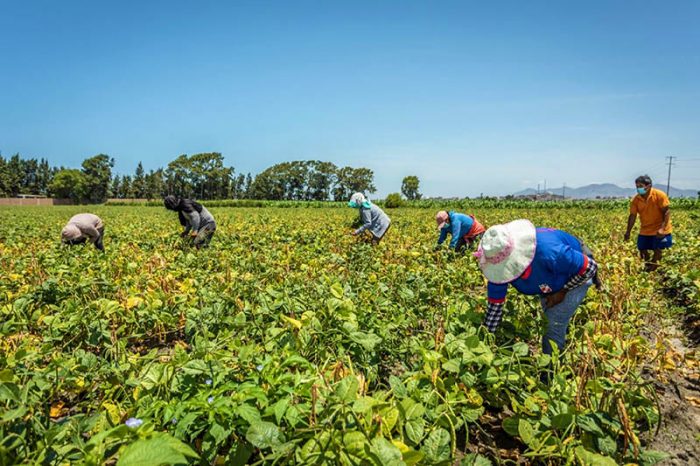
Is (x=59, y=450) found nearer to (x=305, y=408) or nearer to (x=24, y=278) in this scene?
(x=305, y=408)

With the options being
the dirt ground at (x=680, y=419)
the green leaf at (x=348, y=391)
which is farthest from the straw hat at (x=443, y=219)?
the green leaf at (x=348, y=391)

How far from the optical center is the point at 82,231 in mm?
6750

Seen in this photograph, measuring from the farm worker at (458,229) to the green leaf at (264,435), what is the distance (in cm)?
503

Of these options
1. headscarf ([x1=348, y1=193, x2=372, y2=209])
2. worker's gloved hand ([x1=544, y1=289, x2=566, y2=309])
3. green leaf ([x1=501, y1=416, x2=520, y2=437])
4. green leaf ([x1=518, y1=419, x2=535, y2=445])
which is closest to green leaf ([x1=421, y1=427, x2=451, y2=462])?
green leaf ([x1=518, y1=419, x2=535, y2=445])

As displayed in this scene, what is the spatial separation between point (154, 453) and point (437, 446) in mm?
1019

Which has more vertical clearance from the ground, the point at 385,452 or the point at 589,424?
the point at 385,452

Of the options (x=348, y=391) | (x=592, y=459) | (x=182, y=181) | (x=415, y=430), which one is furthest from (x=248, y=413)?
(x=182, y=181)

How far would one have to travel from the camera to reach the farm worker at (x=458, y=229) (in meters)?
6.34

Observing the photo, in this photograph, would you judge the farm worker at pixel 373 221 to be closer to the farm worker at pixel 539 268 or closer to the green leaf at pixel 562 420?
the farm worker at pixel 539 268

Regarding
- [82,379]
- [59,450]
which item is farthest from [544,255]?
[82,379]

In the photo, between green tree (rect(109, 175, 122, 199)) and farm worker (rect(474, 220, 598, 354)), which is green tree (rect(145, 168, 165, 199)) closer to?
green tree (rect(109, 175, 122, 199))

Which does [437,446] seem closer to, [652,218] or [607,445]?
[607,445]

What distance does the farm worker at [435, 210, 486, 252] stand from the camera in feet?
20.8

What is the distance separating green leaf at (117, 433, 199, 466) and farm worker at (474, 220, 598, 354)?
1975 mm
